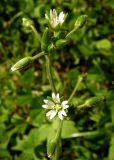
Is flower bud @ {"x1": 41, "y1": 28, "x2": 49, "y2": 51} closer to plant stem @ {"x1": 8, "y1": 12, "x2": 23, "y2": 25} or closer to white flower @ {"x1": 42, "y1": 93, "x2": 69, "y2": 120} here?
white flower @ {"x1": 42, "y1": 93, "x2": 69, "y2": 120}

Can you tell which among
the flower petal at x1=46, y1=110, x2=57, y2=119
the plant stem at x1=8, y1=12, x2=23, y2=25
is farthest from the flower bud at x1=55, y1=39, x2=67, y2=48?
the plant stem at x1=8, y1=12, x2=23, y2=25

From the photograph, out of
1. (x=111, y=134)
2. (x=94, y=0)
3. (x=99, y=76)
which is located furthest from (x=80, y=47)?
(x=111, y=134)

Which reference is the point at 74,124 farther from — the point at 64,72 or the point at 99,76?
the point at 64,72

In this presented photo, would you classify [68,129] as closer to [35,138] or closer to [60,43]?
[35,138]

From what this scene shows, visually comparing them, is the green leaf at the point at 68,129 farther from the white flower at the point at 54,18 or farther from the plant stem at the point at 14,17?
the plant stem at the point at 14,17

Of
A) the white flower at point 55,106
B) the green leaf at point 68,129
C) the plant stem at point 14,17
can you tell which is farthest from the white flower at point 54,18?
the plant stem at point 14,17
